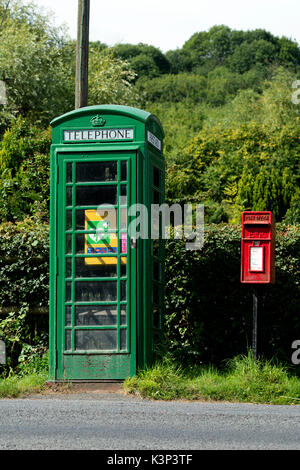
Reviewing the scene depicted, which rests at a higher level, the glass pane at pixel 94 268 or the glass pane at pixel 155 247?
the glass pane at pixel 155 247

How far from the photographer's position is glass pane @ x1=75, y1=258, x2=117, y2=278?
8062mm

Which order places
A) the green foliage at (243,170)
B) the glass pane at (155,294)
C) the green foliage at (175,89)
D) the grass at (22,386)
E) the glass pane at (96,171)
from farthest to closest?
1. the green foliage at (175,89)
2. the green foliage at (243,170)
3. the glass pane at (155,294)
4. the glass pane at (96,171)
5. the grass at (22,386)

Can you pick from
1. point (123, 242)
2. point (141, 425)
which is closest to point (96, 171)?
point (123, 242)

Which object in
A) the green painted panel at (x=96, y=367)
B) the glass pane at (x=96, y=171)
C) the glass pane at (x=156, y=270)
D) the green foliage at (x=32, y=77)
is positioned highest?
the green foliage at (x=32, y=77)

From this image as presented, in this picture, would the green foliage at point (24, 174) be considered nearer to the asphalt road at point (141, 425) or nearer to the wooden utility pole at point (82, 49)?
the wooden utility pole at point (82, 49)

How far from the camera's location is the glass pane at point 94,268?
8.06 metres

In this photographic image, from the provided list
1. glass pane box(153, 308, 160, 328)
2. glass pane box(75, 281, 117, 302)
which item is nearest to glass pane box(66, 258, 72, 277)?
glass pane box(75, 281, 117, 302)

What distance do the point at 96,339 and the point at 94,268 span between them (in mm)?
833

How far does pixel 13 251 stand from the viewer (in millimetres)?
9180

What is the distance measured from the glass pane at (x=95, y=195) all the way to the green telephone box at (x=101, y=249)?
0.04 feet

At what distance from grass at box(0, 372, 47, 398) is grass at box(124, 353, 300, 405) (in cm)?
109

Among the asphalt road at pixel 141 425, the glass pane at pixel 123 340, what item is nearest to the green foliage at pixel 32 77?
the glass pane at pixel 123 340

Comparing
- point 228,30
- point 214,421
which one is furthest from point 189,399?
point 228,30

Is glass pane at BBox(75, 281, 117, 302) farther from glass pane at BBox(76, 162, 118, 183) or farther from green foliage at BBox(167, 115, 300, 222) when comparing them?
green foliage at BBox(167, 115, 300, 222)
